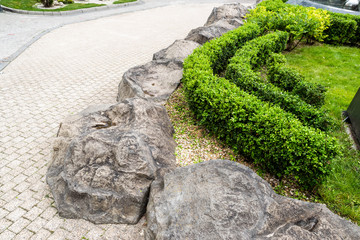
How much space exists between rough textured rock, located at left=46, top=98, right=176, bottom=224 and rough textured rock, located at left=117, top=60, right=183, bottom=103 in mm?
2251

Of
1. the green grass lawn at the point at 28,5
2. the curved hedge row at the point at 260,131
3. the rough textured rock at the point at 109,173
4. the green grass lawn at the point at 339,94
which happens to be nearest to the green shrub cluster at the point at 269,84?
the curved hedge row at the point at 260,131

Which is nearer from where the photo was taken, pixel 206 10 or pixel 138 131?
pixel 138 131

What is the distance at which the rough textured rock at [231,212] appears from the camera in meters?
3.17

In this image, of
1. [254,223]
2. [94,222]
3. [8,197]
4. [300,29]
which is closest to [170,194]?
[254,223]

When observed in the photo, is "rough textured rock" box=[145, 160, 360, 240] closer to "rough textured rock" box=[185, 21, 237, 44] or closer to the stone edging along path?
the stone edging along path

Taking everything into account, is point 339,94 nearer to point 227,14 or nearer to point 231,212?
point 231,212

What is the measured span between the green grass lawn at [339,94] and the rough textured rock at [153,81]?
4.36 meters

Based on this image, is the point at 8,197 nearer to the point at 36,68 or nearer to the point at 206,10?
the point at 36,68

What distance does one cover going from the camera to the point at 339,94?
27.0 feet

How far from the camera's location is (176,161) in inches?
202

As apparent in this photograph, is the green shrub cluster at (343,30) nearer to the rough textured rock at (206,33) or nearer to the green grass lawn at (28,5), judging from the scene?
the rough textured rock at (206,33)

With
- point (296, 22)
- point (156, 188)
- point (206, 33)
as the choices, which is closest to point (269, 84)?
point (156, 188)

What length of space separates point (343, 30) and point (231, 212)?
12.7 m

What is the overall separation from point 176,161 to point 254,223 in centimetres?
218
